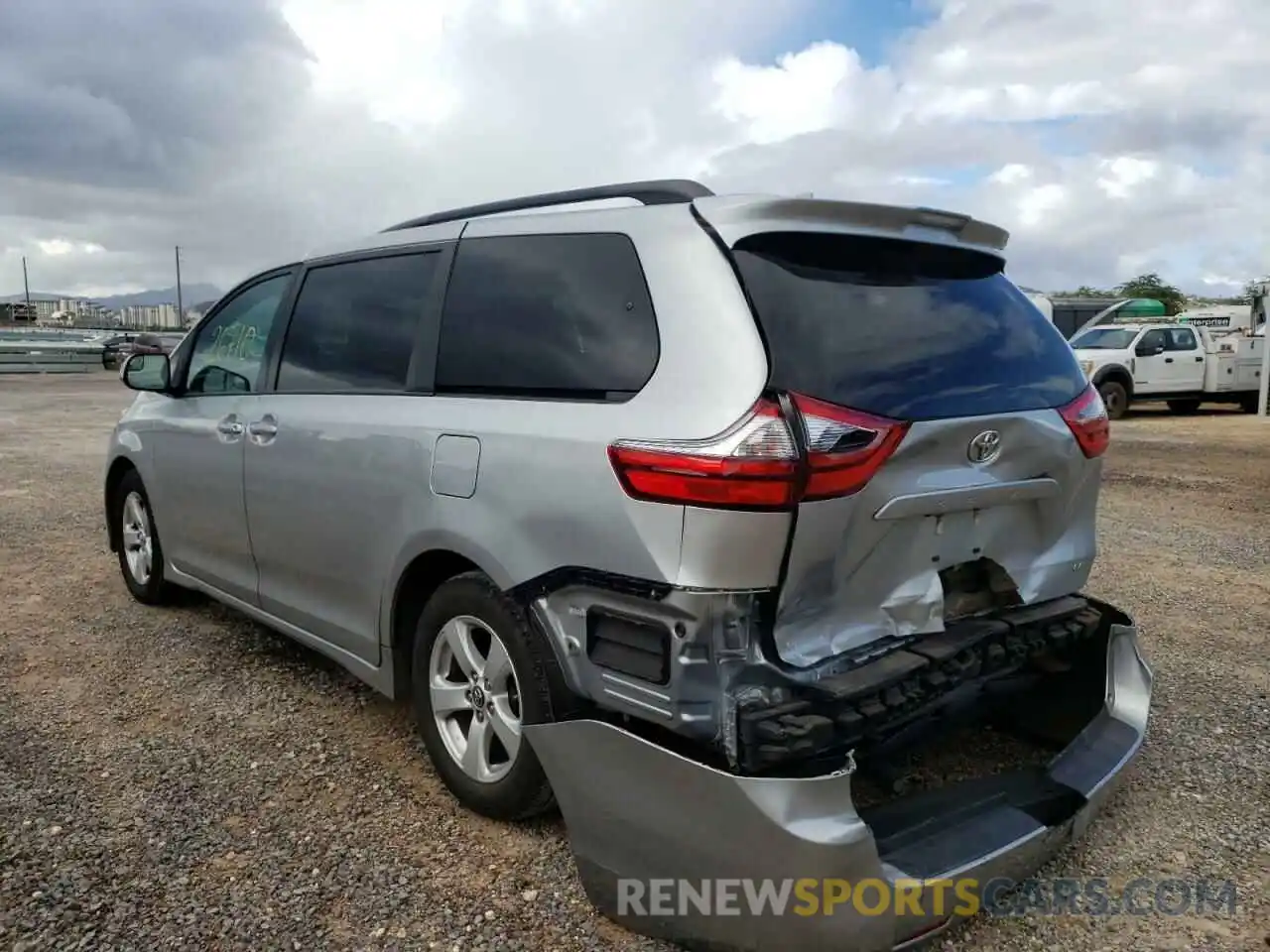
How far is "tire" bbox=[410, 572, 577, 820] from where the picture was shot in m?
2.56

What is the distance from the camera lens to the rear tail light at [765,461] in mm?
2156

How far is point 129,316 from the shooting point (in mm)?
91500

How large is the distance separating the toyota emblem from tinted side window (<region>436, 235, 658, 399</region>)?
858mm

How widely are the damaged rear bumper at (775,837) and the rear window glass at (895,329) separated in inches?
36.7

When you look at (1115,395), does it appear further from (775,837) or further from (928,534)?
(775,837)

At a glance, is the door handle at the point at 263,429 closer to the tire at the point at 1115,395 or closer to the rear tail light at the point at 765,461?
the rear tail light at the point at 765,461

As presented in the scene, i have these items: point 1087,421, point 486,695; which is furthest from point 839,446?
point 486,695

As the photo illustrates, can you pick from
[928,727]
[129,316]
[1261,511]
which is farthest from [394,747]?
[129,316]

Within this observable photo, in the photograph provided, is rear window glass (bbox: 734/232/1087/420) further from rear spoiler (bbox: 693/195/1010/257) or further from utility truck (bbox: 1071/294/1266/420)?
utility truck (bbox: 1071/294/1266/420)

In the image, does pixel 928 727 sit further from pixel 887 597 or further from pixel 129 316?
pixel 129 316

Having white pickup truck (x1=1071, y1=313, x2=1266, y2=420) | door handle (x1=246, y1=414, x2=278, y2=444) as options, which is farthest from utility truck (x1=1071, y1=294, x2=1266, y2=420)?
door handle (x1=246, y1=414, x2=278, y2=444)

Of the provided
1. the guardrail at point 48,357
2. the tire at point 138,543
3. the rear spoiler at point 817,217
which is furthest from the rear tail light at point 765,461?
the guardrail at point 48,357

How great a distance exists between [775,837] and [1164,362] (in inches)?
732

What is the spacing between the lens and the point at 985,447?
2.54 meters
